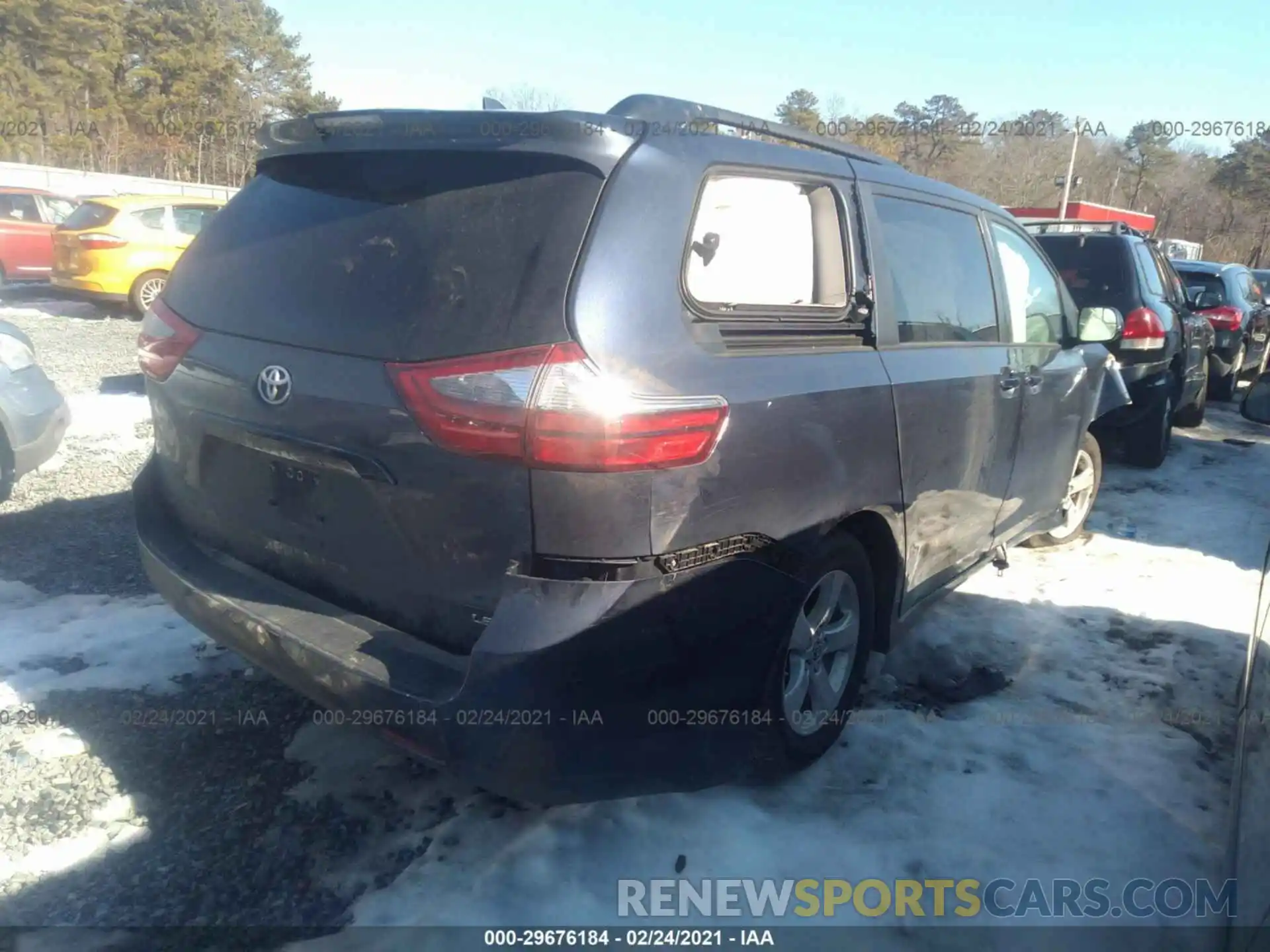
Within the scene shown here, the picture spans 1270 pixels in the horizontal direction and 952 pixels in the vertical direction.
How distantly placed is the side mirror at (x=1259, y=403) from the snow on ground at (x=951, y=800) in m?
1.22

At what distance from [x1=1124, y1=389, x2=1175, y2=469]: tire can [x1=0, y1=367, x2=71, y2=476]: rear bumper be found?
24.3ft

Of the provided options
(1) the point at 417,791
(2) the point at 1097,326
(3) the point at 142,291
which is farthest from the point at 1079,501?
(3) the point at 142,291

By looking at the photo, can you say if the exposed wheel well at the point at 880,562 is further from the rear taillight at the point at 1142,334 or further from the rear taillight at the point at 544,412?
the rear taillight at the point at 1142,334

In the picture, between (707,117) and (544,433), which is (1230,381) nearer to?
(707,117)

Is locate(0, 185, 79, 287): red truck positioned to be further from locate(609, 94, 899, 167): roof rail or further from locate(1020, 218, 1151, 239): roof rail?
locate(609, 94, 899, 167): roof rail

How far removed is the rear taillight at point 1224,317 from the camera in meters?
10.3

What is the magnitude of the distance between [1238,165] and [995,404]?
52.4 metres

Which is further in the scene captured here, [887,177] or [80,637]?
[80,637]

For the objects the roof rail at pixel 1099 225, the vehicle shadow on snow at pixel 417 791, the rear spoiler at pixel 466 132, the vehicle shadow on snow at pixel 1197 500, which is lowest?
the vehicle shadow on snow at pixel 417 791

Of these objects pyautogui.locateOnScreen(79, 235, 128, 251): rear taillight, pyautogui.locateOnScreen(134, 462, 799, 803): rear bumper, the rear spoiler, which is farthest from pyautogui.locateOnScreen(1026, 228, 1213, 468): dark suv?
pyautogui.locateOnScreen(79, 235, 128, 251): rear taillight

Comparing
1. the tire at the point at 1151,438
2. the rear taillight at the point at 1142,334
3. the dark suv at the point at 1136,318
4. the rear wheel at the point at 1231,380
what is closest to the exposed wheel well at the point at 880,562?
the dark suv at the point at 1136,318

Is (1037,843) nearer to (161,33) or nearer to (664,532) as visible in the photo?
(664,532)

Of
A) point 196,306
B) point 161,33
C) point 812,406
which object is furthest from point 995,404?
point 161,33

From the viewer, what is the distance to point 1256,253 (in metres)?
46.4
